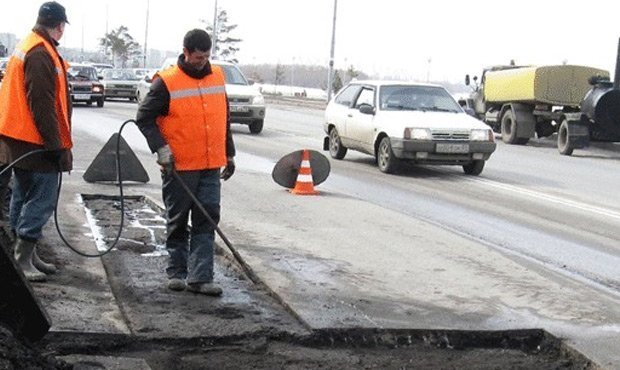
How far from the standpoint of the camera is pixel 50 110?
7.07 metres

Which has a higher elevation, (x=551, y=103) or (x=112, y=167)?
(x=551, y=103)

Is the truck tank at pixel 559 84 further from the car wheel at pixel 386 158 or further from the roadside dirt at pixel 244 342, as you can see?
the roadside dirt at pixel 244 342

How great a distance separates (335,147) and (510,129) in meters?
12.3

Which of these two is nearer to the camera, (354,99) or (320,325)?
(320,325)

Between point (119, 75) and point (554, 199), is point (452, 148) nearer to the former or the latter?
point (554, 199)

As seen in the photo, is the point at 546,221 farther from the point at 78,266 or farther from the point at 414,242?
the point at 78,266

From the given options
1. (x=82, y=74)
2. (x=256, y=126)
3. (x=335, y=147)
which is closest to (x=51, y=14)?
(x=335, y=147)

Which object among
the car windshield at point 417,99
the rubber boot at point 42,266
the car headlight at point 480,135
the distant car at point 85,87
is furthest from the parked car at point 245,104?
the rubber boot at point 42,266

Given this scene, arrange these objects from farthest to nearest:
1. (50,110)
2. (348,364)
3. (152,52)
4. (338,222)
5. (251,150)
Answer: (152,52) < (251,150) < (338,222) < (50,110) < (348,364)

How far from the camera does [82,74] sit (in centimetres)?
4100

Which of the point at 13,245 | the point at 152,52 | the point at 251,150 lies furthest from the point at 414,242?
the point at 152,52

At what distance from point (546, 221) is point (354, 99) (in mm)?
7962

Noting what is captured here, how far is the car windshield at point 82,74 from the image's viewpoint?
4059 cm

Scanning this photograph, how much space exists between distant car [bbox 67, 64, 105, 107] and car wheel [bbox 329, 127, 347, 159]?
20.7 meters
